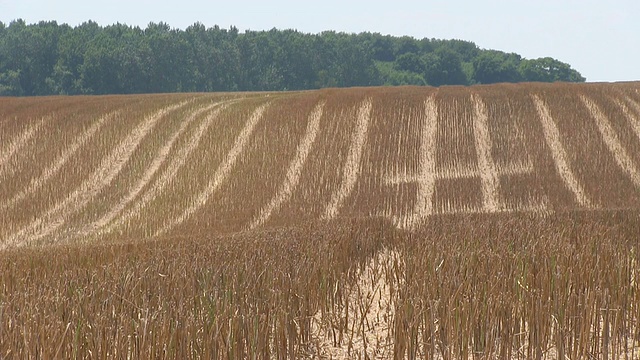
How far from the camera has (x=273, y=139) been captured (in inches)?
1259

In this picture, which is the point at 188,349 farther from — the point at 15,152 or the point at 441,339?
the point at 15,152

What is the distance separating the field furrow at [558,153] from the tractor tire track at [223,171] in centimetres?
1143

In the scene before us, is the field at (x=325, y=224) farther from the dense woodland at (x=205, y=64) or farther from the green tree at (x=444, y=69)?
the green tree at (x=444, y=69)

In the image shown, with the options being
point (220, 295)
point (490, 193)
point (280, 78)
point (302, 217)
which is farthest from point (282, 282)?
Result: point (280, 78)

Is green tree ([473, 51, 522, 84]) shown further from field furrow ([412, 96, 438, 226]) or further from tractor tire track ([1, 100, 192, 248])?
tractor tire track ([1, 100, 192, 248])

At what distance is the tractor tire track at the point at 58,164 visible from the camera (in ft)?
92.1

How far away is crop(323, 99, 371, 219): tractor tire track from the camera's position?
25961 mm

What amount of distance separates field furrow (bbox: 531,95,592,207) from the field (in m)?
0.09

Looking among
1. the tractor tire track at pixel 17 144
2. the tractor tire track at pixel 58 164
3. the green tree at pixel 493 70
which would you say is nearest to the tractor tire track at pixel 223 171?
the tractor tire track at pixel 58 164

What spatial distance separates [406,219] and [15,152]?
650 inches

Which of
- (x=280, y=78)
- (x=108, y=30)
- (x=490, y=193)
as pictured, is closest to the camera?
(x=490, y=193)

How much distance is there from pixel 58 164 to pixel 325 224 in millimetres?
15143

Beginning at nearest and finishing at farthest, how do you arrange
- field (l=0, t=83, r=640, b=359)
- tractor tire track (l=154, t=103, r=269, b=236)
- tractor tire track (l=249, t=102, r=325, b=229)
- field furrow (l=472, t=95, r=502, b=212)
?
field (l=0, t=83, r=640, b=359)
tractor tire track (l=154, t=103, r=269, b=236)
tractor tire track (l=249, t=102, r=325, b=229)
field furrow (l=472, t=95, r=502, b=212)

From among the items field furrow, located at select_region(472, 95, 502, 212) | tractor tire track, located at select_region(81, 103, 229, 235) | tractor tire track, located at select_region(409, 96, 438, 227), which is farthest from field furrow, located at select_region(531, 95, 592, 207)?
tractor tire track, located at select_region(81, 103, 229, 235)
